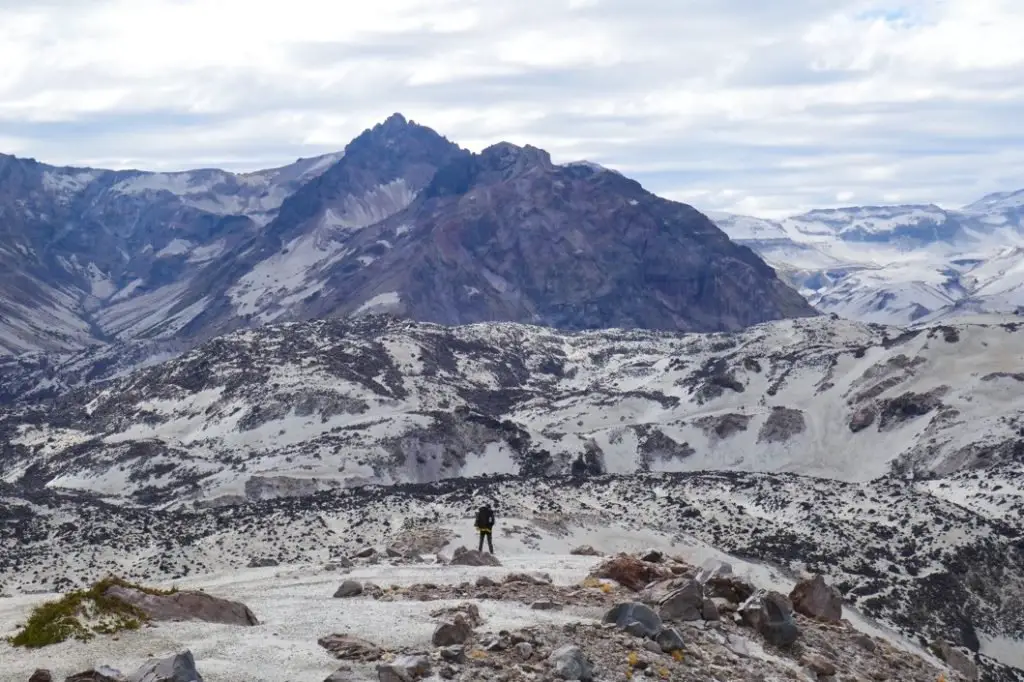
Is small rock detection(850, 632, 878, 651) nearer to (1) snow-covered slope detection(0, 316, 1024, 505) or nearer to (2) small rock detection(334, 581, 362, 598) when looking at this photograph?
(2) small rock detection(334, 581, 362, 598)

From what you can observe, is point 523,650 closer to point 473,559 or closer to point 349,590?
point 349,590

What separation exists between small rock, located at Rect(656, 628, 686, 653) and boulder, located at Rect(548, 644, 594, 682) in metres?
1.73

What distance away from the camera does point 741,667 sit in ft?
66.5

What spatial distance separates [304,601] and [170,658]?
7.33 meters

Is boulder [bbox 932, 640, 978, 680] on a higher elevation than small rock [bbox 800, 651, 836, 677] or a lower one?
lower

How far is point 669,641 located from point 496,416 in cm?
9326

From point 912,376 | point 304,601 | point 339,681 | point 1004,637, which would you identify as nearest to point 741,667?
point 339,681

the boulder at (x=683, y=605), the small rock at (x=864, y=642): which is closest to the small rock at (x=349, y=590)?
the boulder at (x=683, y=605)

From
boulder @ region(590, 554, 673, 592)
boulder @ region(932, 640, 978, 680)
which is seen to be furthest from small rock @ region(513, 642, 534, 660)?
boulder @ region(932, 640, 978, 680)

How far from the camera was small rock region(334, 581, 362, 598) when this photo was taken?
25375 mm

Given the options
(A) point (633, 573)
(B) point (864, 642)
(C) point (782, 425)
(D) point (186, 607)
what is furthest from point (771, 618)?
(C) point (782, 425)

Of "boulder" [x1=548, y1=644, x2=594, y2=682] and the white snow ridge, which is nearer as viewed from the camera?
"boulder" [x1=548, y1=644, x2=594, y2=682]

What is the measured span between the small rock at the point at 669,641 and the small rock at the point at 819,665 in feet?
A: 7.98

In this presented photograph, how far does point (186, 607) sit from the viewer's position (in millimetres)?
21656
